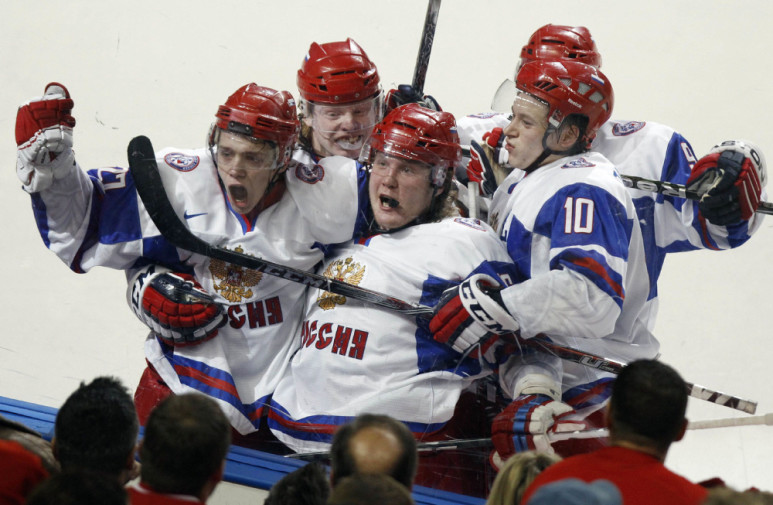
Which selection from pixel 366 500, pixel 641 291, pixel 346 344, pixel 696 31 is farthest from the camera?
pixel 696 31

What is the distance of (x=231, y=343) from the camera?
97.5 inches

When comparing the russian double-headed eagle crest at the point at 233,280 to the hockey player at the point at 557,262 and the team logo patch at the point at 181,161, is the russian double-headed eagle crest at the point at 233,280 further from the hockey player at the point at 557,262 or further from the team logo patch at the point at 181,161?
the hockey player at the point at 557,262

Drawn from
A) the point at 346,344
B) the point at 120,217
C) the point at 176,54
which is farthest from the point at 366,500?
the point at 176,54

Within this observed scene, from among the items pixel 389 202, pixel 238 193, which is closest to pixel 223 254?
pixel 238 193

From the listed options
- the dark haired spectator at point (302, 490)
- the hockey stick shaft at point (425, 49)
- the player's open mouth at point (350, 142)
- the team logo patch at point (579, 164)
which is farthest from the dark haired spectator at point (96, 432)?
the hockey stick shaft at point (425, 49)

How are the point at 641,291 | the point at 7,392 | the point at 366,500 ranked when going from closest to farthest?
the point at 366,500, the point at 641,291, the point at 7,392

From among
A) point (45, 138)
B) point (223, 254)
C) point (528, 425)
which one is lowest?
point (528, 425)

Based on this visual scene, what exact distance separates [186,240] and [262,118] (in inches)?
12.7

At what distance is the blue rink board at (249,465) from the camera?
205 cm

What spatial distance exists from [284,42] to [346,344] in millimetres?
2411

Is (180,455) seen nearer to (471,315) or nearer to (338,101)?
(471,315)

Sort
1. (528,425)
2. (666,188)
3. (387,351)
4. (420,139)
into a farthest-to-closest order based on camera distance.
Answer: (666,188)
(420,139)
(387,351)
(528,425)

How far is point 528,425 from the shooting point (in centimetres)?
226

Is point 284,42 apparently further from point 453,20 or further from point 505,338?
point 505,338
